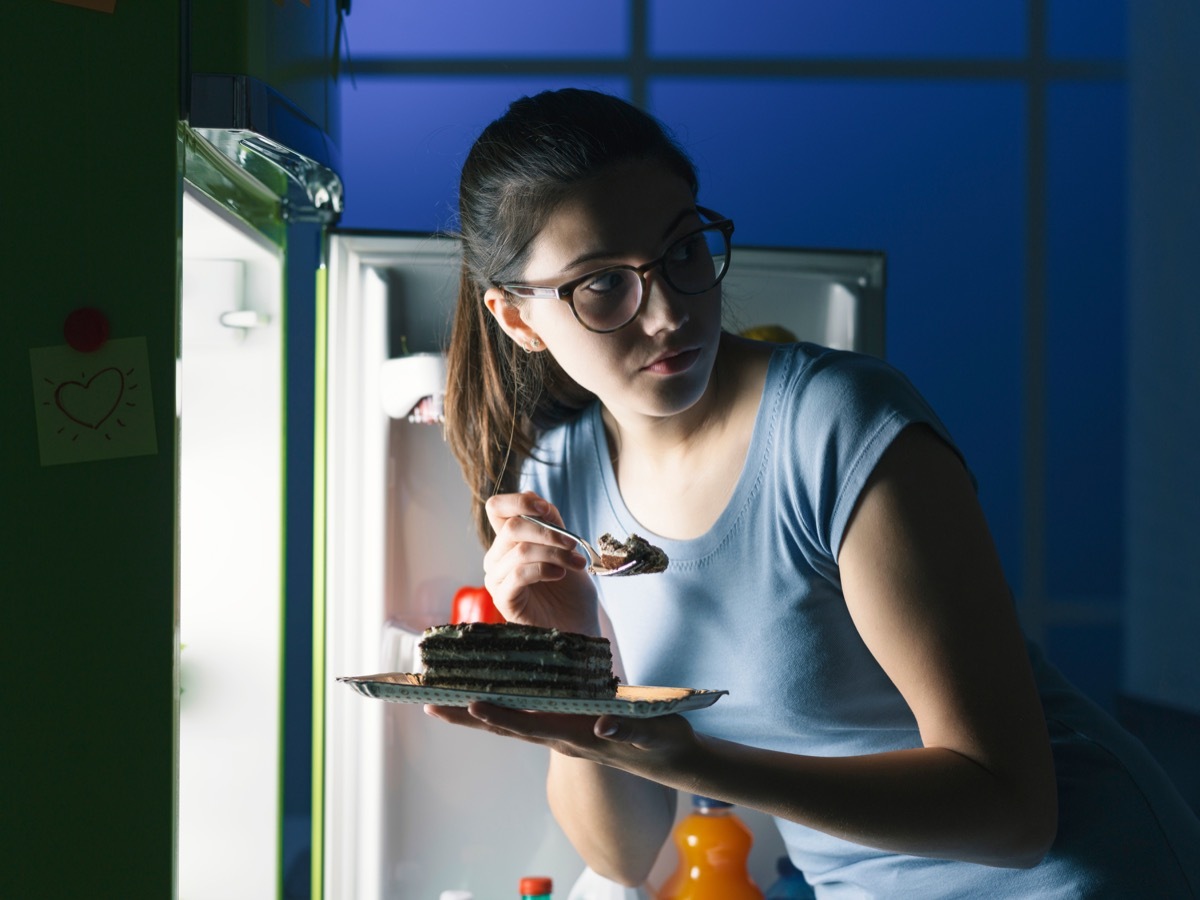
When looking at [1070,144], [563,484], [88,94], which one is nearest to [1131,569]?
[1070,144]

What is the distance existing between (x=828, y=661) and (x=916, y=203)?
210 centimetres

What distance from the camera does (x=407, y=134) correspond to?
2.90 meters

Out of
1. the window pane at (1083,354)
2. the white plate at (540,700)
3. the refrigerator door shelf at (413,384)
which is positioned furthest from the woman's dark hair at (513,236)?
the window pane at (1083,354)

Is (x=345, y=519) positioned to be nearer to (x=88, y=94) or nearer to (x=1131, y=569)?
(x=88, y=94)

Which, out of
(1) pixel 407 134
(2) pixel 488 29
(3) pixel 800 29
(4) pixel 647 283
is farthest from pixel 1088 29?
(4) pixel 647 283

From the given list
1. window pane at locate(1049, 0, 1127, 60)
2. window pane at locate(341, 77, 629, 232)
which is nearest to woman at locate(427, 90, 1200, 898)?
window pane at locate(341, 77, 629, 232)

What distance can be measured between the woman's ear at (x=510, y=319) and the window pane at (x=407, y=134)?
1.65m

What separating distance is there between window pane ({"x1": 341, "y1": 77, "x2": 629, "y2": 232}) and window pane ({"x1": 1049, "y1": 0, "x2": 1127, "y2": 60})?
122cm

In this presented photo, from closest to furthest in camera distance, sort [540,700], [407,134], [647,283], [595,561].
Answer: [540,700] → [647,283] → [595,561] → [407,134]

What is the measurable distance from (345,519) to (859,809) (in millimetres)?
887

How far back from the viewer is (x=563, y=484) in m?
1.38

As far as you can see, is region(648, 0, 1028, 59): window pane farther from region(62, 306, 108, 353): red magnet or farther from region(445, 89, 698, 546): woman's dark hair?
region(62, 306, 108, 353): red magnet

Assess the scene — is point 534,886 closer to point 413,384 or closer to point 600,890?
point 600,890

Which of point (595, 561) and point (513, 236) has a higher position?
point (513, 236)
